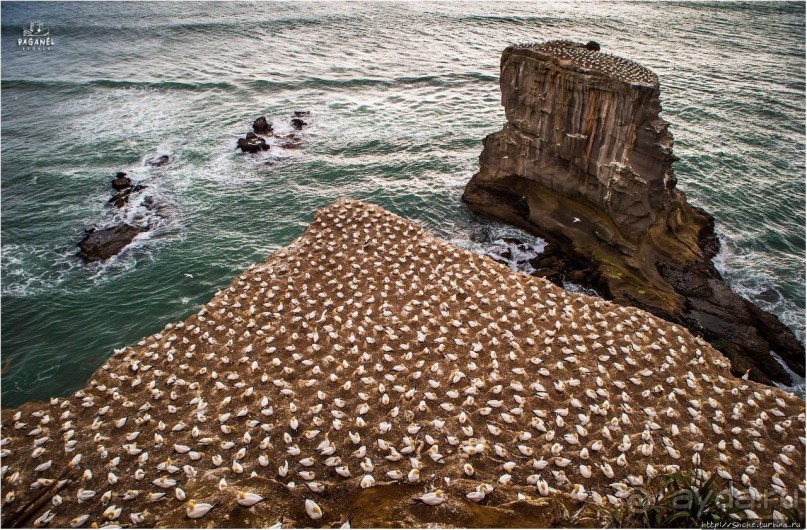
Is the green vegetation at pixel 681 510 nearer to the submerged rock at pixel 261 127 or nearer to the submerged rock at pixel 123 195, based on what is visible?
the submerged rock at pixel 123 195

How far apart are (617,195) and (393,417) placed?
572 inches

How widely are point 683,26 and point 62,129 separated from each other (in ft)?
242

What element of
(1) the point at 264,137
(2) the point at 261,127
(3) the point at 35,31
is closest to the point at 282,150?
(1) the point at 264,137

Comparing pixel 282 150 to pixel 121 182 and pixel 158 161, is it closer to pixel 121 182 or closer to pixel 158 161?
pixel 158 161

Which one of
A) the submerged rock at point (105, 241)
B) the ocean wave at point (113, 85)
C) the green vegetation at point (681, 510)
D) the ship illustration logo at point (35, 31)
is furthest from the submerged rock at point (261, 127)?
the ship illustration logo at point (35, 31)

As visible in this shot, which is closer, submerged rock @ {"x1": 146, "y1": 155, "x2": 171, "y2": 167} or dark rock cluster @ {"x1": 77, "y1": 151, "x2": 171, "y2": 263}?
dark rock cluster @ {"x1": 77, "y1": 151, "x2": 171, "y2": 263}

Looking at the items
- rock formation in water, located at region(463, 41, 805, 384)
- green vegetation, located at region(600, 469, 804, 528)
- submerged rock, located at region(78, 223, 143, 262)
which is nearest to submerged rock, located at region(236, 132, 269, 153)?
submerged rock, located at region(78, 223, 143, 262)

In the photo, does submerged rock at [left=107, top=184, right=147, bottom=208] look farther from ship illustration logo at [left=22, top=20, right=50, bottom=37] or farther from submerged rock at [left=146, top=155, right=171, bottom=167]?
ship illustration logo at [left=22, top=20, right=50, bottom=37]

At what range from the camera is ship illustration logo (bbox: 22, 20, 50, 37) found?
2726 inches

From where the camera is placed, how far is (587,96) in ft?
65.9

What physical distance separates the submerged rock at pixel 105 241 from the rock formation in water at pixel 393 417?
39.3 feet

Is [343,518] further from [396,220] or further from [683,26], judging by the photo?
[683,26]

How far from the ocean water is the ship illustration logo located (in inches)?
54.8

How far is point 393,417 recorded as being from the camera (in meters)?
11.4
